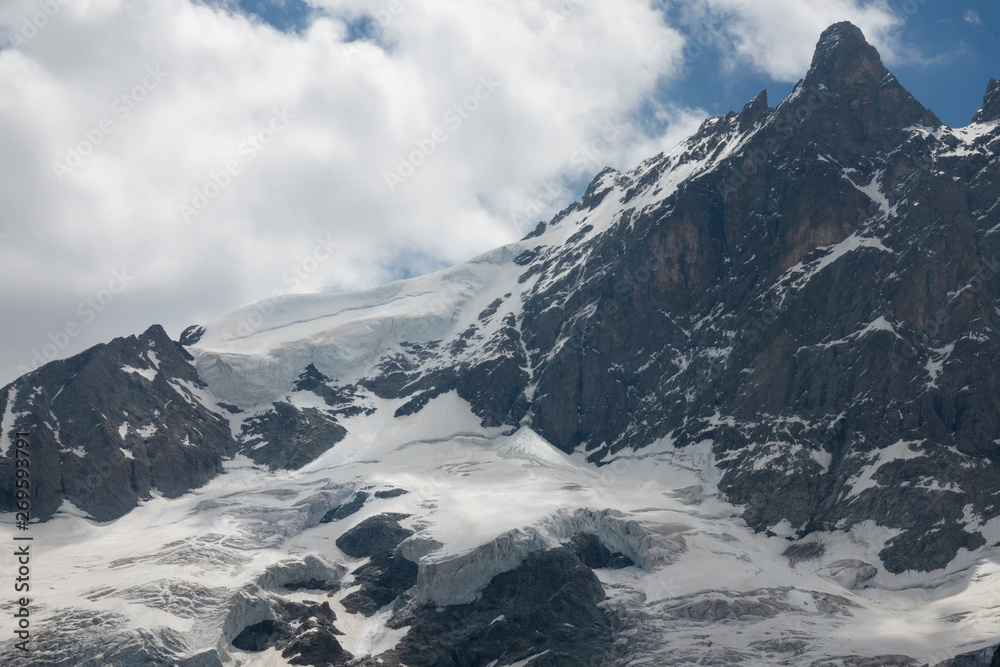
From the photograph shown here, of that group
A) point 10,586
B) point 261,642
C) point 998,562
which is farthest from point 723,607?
point 10,586

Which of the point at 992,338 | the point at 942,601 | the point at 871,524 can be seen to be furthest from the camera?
the point at 992,338

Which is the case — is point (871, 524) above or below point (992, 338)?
below

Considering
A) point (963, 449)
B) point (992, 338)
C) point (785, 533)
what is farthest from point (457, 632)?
point (992, 338)

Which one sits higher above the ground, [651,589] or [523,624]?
[651,589]

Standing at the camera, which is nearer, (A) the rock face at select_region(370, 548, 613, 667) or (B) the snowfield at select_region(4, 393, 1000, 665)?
(B) the snowfield at select_region(4, 393, 1000, 665)

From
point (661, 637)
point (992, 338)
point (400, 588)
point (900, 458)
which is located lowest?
point (661, 637)

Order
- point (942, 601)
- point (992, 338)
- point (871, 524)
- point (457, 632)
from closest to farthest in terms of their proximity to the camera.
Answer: point (942, 601) → point (457, 632) → point (871, 524) → point (992, 338)

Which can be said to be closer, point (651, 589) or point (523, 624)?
point (523, 624)

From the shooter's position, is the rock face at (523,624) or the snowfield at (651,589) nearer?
the snowfield at (651,589)

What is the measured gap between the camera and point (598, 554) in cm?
19138

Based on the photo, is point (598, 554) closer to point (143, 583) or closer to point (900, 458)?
point (900, 458)

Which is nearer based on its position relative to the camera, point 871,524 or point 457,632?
point 457,632

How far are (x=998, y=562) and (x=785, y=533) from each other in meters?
38.3

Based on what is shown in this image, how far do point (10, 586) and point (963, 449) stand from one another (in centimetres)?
16059
